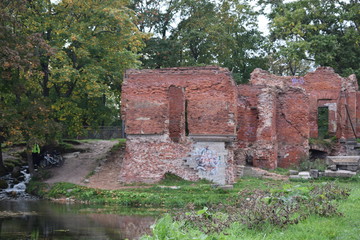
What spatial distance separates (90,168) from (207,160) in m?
7.10

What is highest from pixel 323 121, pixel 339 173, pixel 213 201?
pixel 323 121

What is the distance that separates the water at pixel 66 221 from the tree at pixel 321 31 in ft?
66.0

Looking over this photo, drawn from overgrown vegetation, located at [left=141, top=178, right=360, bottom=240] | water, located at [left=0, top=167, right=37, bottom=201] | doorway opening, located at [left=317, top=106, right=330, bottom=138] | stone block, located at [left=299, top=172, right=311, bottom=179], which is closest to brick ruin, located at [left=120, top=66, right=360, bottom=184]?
stone block, located at [left=299, top=172, right=311, bottom=179]

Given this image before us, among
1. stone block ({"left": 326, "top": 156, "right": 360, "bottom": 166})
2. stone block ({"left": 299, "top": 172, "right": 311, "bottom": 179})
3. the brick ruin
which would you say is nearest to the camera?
the brick ruin

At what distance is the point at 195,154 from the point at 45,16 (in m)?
10.7

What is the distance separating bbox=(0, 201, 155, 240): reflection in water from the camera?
13948 millimetres

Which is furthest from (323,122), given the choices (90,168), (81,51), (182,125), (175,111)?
(81,51)

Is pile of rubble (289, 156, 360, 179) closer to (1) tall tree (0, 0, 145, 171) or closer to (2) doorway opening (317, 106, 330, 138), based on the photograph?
(2) doorway opening (317, 106, 330, 138)

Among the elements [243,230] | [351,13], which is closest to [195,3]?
[351,13]

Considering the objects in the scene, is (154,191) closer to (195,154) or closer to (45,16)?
(195,154)

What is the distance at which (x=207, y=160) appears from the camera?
22031 millimetres

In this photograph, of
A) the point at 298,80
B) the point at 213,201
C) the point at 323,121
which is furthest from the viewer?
the point at 323,121

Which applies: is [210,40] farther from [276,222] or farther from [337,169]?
[276,222]

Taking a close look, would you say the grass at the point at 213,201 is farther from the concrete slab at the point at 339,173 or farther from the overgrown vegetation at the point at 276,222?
the concrete slab at the point at 339,173
